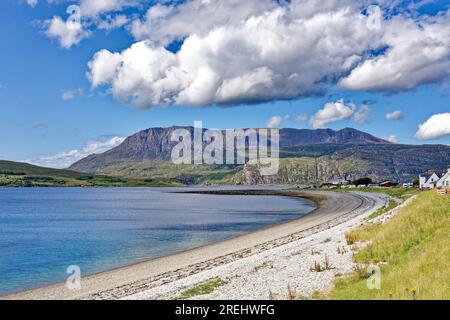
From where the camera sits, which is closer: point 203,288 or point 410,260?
point 410,260

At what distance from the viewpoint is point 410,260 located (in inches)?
980

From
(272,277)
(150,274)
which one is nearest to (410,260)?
(272,277)

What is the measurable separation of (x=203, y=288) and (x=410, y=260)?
1226 centimetres

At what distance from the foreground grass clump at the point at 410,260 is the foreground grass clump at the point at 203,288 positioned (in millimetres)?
7476

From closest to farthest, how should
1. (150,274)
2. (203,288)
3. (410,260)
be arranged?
1. (410,260)
2. (203,288)
3. (150,274)

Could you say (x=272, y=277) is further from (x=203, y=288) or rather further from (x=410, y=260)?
(x=410, y=260)

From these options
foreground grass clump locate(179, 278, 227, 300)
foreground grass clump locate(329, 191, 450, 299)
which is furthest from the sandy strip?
foreground grass clump locate(329, 191, 450, 299)

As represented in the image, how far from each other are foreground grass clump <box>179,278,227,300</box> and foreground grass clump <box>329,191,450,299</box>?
748cm

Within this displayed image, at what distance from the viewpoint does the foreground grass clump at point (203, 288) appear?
82.9 ft

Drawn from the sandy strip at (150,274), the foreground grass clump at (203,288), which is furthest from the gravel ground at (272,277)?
the sandy strip at (150,274)

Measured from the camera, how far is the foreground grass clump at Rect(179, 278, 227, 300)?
82.9 ft

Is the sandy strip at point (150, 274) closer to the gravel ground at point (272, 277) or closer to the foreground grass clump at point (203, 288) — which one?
the gravel ground at point (272, 277)

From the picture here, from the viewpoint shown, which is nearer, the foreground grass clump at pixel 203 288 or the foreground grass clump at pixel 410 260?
the foreground grass clump at pixel 410 260

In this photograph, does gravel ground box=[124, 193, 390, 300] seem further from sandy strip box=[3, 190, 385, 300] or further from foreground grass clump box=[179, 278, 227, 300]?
sandy strip box=[3, 190, 385, 300]
